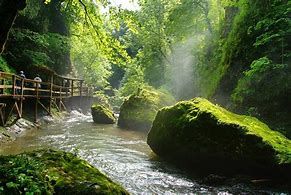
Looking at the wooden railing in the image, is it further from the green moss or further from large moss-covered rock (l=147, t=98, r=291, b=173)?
large moss-covered rock (l=147, t=98, r=291, b=173)

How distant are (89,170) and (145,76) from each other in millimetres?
35089

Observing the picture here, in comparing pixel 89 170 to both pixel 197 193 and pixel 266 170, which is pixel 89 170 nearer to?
pixel 197 193

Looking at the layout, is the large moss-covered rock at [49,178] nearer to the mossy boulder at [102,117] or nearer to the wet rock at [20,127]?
the wet rock at [20,127]

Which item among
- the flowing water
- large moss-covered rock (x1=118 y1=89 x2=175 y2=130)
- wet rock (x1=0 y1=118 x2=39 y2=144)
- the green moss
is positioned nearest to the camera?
the flowing water

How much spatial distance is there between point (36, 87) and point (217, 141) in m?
13.0

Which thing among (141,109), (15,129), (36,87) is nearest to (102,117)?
(141,109)

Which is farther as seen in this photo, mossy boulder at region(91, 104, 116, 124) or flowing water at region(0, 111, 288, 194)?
mossy boulder at region(91, 104, 116, 124)

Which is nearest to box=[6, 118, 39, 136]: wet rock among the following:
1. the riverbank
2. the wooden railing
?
the riverbank

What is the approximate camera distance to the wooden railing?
1520 centimetres

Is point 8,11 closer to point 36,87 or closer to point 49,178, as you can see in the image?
point 49,178

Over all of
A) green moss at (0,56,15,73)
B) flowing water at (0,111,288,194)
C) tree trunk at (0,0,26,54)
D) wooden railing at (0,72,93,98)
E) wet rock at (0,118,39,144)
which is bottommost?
flowing water at (0,111,288,194)

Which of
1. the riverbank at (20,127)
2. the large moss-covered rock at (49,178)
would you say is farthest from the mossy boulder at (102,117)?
the large moss-covered rock at (49,178)

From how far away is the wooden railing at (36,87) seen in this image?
1520cm

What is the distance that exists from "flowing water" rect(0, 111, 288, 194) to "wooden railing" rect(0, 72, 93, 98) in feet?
7.59
